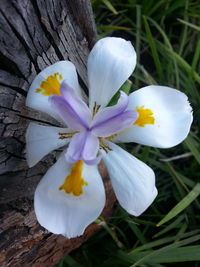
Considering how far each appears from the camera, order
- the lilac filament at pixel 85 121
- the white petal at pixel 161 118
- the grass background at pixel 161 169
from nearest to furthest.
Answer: the lilac filament at pixel 85 121 < the white petal at pixel 161 118 < the grass background at pixel 161 169

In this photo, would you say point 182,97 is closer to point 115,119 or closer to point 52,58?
point 115,119

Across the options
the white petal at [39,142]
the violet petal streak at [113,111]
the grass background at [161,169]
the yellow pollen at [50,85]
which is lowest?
the grass background at [161,169]

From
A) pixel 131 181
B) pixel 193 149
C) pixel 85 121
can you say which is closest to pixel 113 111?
pixel 85 121

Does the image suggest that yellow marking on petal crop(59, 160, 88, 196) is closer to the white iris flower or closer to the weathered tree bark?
the white iris flower

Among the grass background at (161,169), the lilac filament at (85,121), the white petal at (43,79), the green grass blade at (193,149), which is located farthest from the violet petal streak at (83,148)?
the green grass blade at (193,149)

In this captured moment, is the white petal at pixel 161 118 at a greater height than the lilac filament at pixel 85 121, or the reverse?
the lilac filament at pixel 85 121

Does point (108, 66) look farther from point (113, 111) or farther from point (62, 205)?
point (62, 205)

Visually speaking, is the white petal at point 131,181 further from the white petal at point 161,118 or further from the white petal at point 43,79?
the white petal at point 43,79
